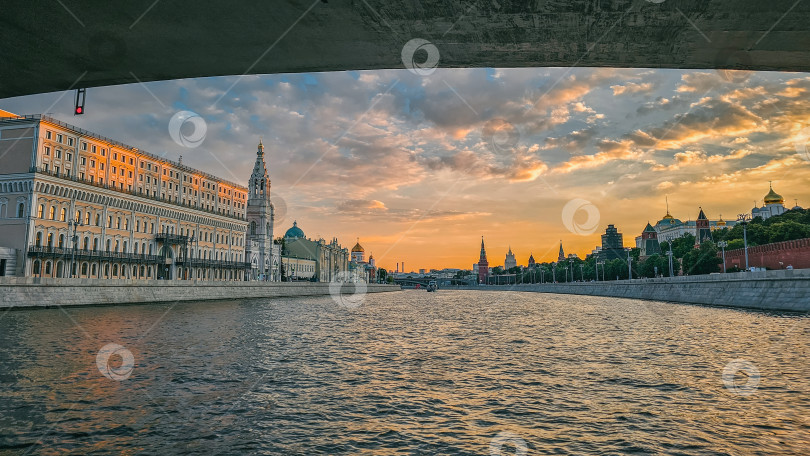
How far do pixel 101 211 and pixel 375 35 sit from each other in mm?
72284

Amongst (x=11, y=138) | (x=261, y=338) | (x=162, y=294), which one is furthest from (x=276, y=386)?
(x=11, y=138)

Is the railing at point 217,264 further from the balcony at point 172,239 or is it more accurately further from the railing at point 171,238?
the railing at point 171,238

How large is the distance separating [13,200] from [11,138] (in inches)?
300

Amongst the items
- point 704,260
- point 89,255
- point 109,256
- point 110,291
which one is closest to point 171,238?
point 109,256

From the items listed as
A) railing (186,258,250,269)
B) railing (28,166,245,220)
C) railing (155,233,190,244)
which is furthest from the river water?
railing (186,258,250,269)

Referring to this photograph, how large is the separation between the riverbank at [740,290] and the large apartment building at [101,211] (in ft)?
219

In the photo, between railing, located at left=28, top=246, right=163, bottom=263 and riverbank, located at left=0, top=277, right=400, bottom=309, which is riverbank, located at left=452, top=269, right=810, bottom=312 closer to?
riverbank, located at left=0, top=277, right=400, bottom=309

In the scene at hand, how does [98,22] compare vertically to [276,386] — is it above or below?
above

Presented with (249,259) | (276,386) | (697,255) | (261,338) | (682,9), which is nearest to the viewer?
(682,9)

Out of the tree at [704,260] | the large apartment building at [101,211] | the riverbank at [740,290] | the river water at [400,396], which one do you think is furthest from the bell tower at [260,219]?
the river water at [400,396]

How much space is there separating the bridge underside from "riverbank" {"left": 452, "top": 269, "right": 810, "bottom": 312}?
134 feet

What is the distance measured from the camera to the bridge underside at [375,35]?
6.97 meters

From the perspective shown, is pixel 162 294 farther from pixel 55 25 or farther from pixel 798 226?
pixel 798 226

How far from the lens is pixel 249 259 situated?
395 ft
